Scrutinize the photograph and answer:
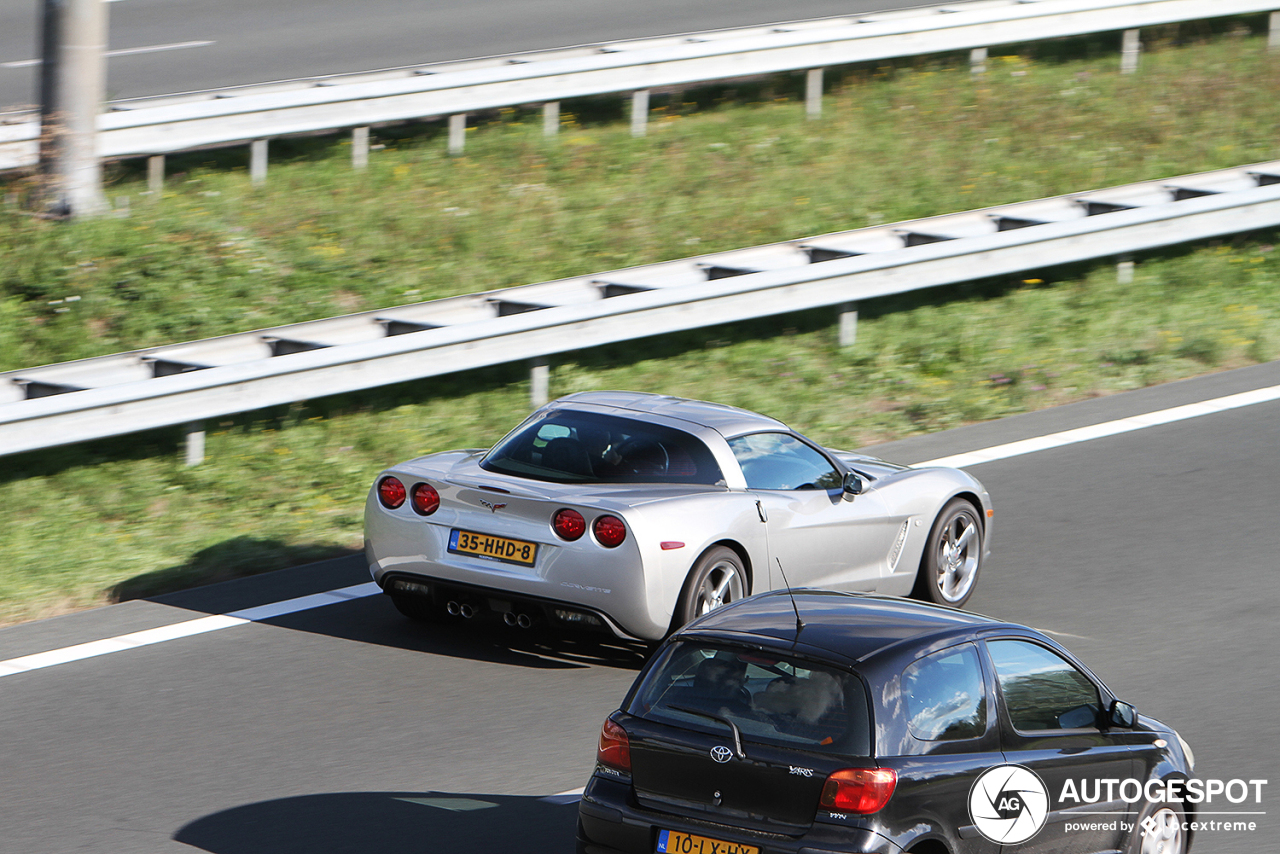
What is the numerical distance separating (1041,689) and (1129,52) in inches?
702

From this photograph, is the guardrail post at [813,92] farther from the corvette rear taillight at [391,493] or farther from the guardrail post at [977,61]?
the corvette rear taillight at [391,493]

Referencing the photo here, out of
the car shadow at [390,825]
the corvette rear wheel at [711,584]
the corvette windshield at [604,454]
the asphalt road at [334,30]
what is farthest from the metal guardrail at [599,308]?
the asphalt road at [334,30]

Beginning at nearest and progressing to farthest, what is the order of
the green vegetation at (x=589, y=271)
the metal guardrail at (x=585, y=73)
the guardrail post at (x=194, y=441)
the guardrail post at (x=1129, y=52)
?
the green vegetation at (x=589, y=271), the guardrail post at (x=194, y=441), the metal guardrail at (x=585, y=73), the guardrail post at (x=1129, y=52)

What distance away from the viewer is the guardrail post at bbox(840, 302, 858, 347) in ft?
47.4

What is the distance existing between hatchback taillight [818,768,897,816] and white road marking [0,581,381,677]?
472 centimetres

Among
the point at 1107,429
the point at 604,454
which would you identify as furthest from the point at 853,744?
the point at 1107,429

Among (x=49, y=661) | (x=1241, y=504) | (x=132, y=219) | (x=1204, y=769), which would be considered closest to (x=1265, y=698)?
(x=1204, y=769)

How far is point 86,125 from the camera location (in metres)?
13.5

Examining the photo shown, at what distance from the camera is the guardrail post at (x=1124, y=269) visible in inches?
647

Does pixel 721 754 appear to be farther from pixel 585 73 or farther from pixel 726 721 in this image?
pixel 585 73

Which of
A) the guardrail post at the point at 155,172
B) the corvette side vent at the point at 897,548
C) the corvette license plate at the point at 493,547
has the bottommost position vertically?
the corvette side vent at the point at 897,548

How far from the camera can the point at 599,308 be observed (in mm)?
12812

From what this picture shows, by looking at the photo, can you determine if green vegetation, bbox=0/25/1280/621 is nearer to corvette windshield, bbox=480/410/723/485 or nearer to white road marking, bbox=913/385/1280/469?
white road marking, bbox=913/385/1280/469

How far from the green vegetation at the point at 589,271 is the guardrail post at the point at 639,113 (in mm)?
205
